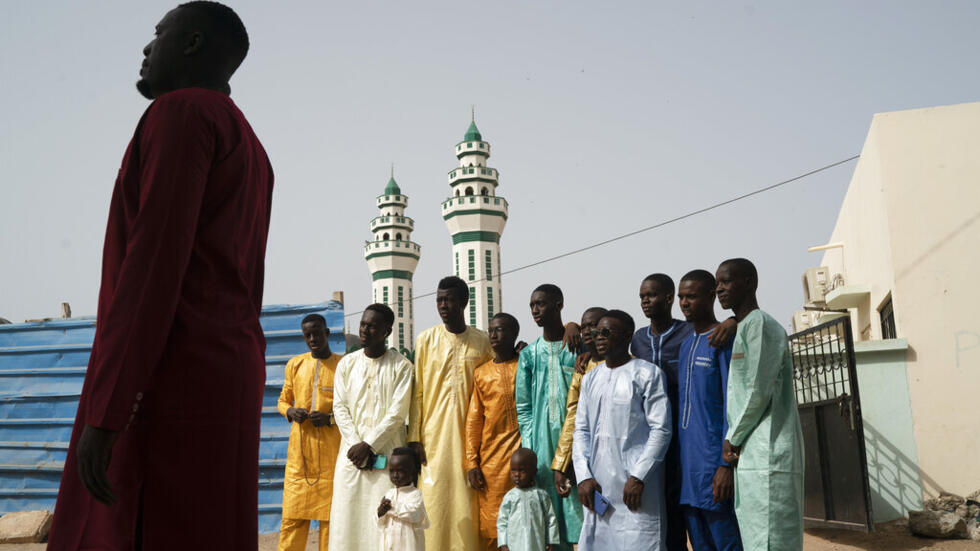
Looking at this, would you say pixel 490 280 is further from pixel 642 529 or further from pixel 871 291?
pixel 642 529

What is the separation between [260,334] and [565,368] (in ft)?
10.6

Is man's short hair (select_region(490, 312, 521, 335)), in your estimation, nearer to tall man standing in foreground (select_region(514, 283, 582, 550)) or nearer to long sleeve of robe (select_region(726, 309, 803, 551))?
tall man standing in foreground (select_region(514, 283, 582, 550))

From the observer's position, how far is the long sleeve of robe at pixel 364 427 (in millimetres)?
5125

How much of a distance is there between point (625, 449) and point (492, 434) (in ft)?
3.87

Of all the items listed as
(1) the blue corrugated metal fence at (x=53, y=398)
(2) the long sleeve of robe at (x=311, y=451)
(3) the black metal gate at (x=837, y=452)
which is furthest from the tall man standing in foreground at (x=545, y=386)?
(3) the black metal gate at (x=837, y=452)

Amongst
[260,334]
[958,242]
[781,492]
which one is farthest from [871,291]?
[260,334]

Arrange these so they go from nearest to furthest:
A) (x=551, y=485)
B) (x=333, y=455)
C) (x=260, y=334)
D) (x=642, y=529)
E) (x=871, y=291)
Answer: (x=260, y=334), (x=642, y=529), (x=551, y=485), (x=333, y=455), (x=871, y=291)

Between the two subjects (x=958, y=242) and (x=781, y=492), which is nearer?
(x=781, y=492)

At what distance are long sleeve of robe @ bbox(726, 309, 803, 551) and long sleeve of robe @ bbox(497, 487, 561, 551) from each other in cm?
125

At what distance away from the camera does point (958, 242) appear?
839 centimetres

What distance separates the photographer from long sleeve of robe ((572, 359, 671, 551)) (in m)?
3.97

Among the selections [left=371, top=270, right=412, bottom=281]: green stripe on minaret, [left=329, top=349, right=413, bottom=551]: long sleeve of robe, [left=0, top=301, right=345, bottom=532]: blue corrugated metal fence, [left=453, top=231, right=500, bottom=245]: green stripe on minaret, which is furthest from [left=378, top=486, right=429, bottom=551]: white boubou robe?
[left=371, top=270, right=412, bottom=281]: green stripe on minaret

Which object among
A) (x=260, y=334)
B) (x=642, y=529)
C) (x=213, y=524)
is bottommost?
(x=642, y=529)

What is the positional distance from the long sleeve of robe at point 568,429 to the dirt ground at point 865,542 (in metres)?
3.46
